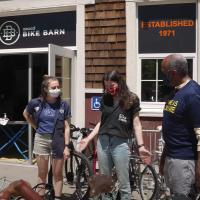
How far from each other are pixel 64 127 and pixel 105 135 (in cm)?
82

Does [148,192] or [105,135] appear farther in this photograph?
[148,192]

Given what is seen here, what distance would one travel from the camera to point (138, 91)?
23.4 ft

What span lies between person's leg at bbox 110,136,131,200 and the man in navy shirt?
3.48 feet

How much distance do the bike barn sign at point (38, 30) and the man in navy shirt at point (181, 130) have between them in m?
4.48

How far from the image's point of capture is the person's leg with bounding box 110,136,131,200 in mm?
4449

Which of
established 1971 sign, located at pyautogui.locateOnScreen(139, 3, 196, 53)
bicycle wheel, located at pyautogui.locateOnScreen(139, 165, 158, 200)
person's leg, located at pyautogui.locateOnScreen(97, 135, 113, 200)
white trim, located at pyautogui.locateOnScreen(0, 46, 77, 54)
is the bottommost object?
bicycle wheel, located at pyautogui.locateOnScreen(139, 165, 158, 200)

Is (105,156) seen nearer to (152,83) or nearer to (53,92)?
(53,92)

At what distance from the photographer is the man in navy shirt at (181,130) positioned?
3.30 m

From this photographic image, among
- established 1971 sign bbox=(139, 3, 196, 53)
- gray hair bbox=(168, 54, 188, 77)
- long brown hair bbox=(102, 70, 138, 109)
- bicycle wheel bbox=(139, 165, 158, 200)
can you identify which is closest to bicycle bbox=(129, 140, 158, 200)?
bicycle wheel bbox=(139, 165, 158, 200)

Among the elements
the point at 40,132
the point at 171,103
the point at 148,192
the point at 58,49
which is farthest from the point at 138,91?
the point at 171,103

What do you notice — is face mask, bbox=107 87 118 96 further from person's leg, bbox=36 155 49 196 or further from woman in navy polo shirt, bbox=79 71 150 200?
person's leg, bbox=36 155 49 196

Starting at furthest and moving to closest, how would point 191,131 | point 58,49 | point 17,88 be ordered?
1. point 17,88
2. point 58,49
3. point 191,131

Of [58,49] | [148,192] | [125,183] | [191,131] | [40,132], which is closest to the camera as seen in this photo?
[191,131]

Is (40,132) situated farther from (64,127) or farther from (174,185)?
(174,185)
